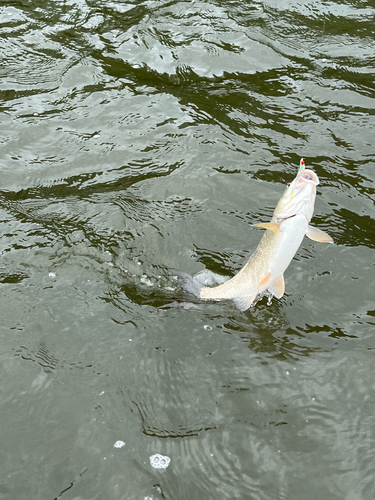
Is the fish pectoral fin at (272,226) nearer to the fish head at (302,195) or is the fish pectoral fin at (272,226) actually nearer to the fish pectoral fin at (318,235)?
the fish head at (302,195)

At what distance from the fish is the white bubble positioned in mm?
1285

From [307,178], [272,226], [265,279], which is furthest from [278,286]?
[307,178]

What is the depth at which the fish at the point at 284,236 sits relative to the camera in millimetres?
3727

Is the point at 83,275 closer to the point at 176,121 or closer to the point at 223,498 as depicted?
the point at 223,498

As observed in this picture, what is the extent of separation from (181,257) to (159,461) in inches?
79.9

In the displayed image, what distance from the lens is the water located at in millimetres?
3641

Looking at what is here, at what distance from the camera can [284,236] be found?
3.78 meters

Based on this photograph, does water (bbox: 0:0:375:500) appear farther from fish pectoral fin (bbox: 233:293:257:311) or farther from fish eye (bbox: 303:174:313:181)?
fish eye (bbox: 303:174:313:181)

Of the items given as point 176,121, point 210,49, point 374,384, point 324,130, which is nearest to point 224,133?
point 176,121

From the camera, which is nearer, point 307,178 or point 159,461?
point 159,461

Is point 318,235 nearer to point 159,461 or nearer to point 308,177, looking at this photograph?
point 308,177

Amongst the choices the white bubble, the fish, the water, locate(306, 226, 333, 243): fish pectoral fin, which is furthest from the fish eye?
the white bubble

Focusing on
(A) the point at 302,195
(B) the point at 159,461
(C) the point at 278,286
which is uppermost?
(A) the point at 302,195

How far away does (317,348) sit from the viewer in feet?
13.9
